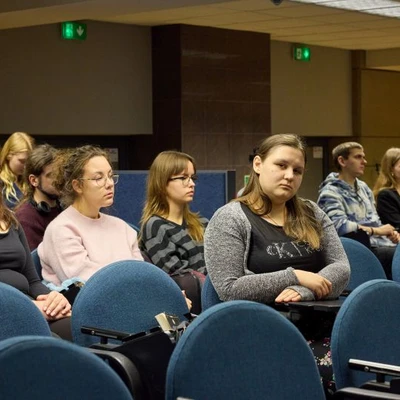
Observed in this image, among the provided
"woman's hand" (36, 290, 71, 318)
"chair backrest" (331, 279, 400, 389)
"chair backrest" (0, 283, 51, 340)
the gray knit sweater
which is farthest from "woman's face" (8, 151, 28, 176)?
"chair backrest" (331, 279, 400, 389)

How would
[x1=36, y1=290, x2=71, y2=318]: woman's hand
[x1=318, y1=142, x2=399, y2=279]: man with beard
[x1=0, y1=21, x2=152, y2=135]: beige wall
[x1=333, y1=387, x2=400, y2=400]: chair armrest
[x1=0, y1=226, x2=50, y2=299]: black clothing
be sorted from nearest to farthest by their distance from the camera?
[x1=333, y1=387, x2=400, y2=400]: chair armrest < [x1=36, y1=290, x2=71, y2=318]: woman's hand < [x1=0, y1=226, x2=50, y2=299]: black clothing < [x1=318, y1=142, x2=399, y2=279]: man with beard < [x1=0, y1=21, x2=152, y2=135]: beige wall

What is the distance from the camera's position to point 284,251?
3686 mm

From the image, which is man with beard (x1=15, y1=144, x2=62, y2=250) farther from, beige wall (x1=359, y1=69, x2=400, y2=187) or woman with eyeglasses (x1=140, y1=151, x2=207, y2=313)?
beige wall (x1=359, y1=69, x2=400, y2=187)

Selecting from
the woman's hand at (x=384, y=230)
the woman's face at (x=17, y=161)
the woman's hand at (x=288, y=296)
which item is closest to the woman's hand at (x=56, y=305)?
the woman's hand at (x=288, y=296)

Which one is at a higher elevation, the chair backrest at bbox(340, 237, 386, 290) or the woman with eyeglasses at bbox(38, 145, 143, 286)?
the woman with eyeglasses at bbox(38, 145, 143, 286)

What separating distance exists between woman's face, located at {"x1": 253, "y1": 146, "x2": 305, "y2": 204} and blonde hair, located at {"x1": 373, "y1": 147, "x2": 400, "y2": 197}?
13.2ft

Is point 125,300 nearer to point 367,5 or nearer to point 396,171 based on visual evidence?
point 396,171

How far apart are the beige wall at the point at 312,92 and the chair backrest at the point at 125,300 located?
28.4ft

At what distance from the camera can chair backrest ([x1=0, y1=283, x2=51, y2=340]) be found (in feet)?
9.07

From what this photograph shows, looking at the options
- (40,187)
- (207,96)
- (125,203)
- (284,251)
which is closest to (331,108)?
(207,96)

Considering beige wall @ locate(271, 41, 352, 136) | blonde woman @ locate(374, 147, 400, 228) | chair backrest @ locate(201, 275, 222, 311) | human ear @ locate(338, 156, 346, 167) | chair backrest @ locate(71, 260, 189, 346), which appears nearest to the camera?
chair backrest @ locate(71, 260, 189, 346)

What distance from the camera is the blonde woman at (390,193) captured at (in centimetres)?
764

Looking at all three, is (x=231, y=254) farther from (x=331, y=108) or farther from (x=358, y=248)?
(x=331, y=108)

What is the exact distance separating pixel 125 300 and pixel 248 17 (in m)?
6.77
